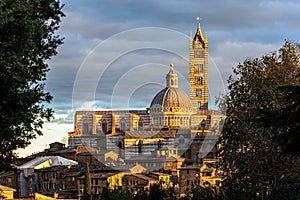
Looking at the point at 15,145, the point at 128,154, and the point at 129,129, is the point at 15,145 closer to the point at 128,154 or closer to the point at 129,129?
the point at 128,154

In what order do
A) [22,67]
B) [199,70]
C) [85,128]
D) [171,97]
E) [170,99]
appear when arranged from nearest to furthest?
[22,67], [85,128], [170,99], [171,97], [199,70]

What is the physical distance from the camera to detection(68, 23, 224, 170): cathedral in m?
97.5

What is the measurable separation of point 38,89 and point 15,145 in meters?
1.37

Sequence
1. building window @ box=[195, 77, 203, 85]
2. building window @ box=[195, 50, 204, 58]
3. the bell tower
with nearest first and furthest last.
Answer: the bell tower, building window @ box=[195, 77, 203, 85], building window @ box=[195, 50, 204, 58]

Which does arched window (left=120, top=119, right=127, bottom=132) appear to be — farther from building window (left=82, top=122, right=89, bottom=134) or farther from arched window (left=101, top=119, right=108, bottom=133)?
building window (left=82, top=122, right=89, bottom=134)

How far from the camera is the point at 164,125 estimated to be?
11362 centimetres

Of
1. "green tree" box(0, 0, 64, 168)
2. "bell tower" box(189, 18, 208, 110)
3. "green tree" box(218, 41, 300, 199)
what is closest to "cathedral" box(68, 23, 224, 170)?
"bell tower" box(189, 18, 208, 110)

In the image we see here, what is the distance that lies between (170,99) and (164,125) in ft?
13.4

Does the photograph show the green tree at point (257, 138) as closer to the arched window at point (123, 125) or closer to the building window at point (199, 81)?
the arched window at point (123, 125)

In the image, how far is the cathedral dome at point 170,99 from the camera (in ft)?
370

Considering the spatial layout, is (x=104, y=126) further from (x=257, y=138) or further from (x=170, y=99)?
(x=257, y=138)

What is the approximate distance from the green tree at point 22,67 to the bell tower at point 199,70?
10433 cm

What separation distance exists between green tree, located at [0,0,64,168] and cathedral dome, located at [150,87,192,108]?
315ft

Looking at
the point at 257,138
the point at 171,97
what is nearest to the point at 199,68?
the point at 171,97
